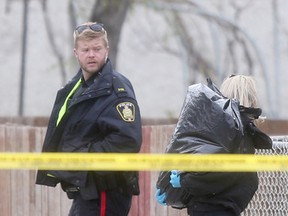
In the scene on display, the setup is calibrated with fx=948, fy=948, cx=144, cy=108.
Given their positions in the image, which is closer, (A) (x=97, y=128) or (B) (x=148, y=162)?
(B) (x=148, y=162)

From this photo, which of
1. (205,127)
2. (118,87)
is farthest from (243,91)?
(118,87)

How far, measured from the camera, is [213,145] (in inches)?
199

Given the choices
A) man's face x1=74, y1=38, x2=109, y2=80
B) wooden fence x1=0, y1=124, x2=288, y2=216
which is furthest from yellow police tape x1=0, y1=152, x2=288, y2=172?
wooden fence x1=0, y1=124, x2=288, y2=216

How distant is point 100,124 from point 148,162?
50 centimetres

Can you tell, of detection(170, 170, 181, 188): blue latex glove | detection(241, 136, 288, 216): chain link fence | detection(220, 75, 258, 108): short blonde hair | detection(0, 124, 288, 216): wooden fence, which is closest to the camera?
detection(170, 170, 181, 188): blue latex glove

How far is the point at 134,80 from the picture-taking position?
663 inches

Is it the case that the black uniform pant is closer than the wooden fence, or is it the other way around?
the black uniform pant

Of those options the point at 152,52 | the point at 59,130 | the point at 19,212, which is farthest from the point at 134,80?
the point at 59,130

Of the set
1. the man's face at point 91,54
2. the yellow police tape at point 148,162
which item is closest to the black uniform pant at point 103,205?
the yellow police tape at point 148,162

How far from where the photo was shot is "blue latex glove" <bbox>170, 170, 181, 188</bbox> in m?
5.16

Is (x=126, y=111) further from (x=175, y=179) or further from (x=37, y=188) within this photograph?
(x=37, y=188)

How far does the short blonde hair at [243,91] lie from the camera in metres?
5.33

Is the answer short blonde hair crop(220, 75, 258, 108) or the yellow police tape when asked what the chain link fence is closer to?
short blonde hair crop(220, 75, 258, 108)

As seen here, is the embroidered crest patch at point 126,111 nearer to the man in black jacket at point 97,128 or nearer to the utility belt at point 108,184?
the man in black jacket at point 97,128
